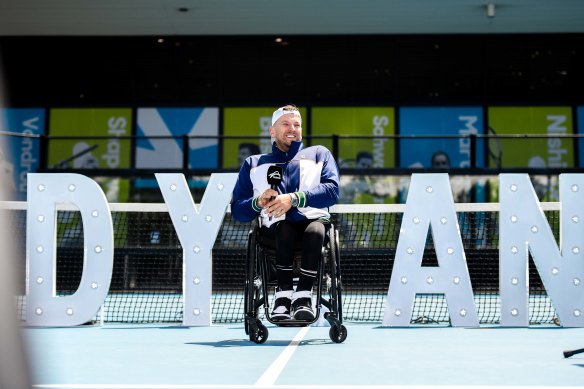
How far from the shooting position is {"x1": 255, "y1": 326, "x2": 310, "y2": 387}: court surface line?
394 centimetres

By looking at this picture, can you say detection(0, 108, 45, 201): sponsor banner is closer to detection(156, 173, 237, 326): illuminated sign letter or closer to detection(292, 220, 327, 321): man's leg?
detection(156, 173, 237, 326): illuminated sign letter

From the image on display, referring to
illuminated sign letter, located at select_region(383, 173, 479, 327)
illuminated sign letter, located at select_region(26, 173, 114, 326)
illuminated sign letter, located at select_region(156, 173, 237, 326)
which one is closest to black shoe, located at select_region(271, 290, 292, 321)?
illuminated sign letter, located at select_region(156, 173, 237, 326)

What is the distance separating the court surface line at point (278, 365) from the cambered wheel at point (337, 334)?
0.84ft

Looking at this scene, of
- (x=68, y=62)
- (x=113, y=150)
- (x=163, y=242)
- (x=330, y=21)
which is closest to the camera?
(x=163, y=242)

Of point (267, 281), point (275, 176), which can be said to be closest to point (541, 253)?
point (267, 281)

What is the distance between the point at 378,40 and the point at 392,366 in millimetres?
15222

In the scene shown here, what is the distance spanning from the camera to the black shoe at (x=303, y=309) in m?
5.48

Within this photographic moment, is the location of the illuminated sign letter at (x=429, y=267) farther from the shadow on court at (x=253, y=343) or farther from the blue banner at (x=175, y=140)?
the blue banner at (x=175, y=140)

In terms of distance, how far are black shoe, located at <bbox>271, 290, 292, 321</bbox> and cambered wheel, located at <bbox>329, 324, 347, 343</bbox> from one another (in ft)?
1.21

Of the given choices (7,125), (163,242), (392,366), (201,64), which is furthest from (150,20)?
(392,366)

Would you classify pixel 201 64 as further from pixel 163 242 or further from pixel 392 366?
pixel 392 366

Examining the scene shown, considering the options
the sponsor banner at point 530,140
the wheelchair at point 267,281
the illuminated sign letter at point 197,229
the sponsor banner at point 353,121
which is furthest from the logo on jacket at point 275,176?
the sponsor banner at point 353,121

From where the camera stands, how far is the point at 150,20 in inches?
717

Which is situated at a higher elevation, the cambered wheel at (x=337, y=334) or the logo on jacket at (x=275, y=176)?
the logo on jacket at (x=275, y=176)
